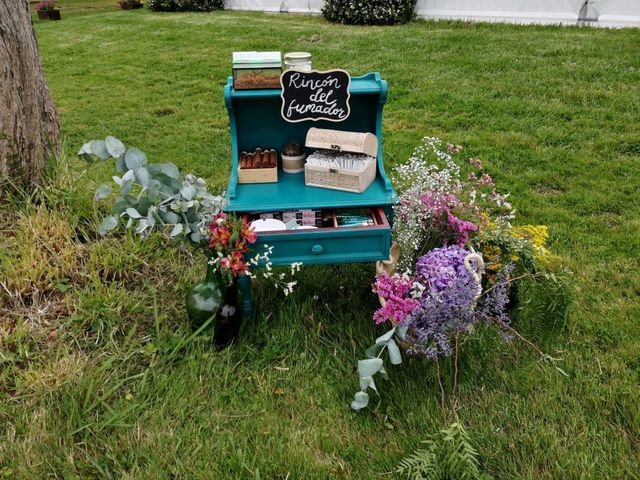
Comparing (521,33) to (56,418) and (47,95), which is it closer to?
(47,95)

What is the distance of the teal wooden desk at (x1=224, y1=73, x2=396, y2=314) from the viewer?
2506 millimetres

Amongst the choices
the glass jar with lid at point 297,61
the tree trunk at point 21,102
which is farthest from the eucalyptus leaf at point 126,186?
the glass jar with lid at point 297,61

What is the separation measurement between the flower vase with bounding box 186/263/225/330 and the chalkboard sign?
90 centimetres

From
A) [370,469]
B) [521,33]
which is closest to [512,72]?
[521,33]

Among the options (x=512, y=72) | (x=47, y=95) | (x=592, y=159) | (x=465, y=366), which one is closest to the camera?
(x=465, y=366)

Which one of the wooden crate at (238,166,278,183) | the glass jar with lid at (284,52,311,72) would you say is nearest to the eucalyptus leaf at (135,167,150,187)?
the wooden crate at (238,166,278,183)

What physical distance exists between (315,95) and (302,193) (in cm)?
49

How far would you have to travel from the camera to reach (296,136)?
2982 millimetres

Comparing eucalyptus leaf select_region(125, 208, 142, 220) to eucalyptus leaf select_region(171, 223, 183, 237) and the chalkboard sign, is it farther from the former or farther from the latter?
the chalkboard sign

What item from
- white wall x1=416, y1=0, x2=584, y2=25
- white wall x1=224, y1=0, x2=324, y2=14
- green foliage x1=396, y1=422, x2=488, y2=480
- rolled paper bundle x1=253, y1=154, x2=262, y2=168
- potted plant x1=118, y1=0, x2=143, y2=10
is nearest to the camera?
green foliage x1=396, y1=422, x2=488, y2=480

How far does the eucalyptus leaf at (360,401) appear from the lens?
2.27m

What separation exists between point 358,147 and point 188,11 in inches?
525

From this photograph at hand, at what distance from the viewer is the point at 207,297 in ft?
8.57

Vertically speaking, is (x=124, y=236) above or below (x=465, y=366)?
above
